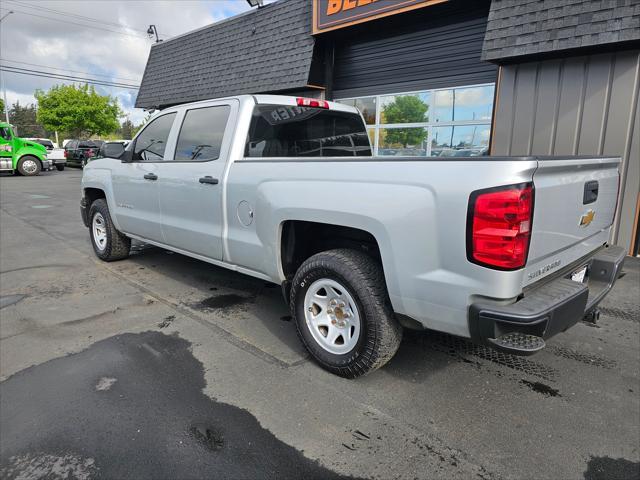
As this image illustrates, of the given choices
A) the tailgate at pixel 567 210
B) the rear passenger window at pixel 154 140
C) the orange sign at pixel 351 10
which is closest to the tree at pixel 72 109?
the orange sign at pixel 351 10

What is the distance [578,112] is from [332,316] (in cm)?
550

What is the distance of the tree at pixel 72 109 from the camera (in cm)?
3850

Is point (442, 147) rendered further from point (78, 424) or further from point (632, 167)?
point (78, 424)

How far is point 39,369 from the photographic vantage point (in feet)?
10.6

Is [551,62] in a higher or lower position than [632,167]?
higher

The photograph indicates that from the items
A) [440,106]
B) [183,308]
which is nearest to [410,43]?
[440,106]

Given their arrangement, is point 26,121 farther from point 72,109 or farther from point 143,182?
point 143,182

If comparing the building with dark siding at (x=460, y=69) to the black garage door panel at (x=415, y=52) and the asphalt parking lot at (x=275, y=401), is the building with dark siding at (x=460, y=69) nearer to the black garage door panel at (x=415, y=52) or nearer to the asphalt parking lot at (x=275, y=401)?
the black garage door panel at (x=415, y=52)

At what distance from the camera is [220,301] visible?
4.61 meters

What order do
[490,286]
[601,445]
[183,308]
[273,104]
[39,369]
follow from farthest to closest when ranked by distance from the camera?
1. [183,308]
2. [273,104]
3. [39,369]
4. [601,445]
5. [490,286]

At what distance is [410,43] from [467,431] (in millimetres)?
8121

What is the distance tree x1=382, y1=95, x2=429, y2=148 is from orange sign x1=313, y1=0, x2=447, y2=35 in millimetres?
1720

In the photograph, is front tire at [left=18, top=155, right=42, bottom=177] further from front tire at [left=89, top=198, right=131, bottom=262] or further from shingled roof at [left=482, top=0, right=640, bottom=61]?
shingled roof at [left=482, top=0, right=640, bottom=61]

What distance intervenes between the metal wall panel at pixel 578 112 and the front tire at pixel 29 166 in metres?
23.7
